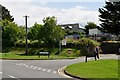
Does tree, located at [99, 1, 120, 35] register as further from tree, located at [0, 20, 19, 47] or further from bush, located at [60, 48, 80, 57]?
bush, located at [60, 48, 80, 57]

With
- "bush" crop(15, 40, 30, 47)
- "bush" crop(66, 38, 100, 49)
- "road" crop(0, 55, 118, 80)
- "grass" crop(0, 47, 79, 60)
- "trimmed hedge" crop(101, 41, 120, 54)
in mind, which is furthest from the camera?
"bush" crop(15, 40, 30, 47)

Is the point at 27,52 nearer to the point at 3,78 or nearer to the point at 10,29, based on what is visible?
the point at 10,29

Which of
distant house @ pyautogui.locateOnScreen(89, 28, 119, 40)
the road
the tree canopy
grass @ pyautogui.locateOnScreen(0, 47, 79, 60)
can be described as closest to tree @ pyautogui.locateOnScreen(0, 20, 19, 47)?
grass @ pyautogui.locateOnScreen(0, 47, 79, 60)

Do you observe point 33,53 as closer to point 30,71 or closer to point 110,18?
point 110,18

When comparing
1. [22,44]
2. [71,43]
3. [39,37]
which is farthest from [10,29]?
[71,43]

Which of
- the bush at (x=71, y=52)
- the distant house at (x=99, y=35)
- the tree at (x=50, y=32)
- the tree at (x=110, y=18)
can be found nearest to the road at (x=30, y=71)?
the bush at (x=71, y=52)

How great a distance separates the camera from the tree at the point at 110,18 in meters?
86.1

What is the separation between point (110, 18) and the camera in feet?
290

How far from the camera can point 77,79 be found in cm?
2217

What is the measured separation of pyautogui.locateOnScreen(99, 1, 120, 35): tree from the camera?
3388 inches

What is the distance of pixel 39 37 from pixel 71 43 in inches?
292

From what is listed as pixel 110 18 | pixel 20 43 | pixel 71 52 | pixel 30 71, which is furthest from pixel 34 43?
pixel 30 71

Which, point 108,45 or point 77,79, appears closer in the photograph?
point 77,79

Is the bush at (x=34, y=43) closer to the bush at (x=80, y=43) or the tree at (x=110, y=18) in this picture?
the bush at (x=80, y=43)
